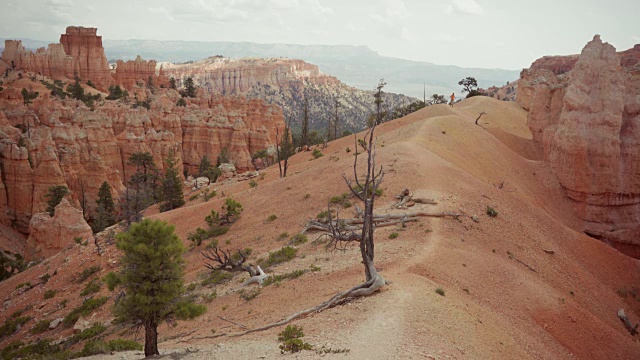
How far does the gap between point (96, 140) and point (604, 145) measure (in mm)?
43756

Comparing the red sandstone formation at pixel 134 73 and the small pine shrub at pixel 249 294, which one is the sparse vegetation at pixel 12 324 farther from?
the red sandstone formation at pixel 134 73

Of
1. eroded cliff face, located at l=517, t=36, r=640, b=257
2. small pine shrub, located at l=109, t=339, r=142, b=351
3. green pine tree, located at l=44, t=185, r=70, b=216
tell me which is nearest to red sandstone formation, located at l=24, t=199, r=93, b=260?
green pine tree, located at l=44, t=185, r=70, b=216

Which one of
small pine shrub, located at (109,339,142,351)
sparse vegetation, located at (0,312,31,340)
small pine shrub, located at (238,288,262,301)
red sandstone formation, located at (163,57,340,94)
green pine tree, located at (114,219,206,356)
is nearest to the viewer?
green pine tree, located at (114,219,206,356)

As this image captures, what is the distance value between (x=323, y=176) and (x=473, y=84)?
51213mm

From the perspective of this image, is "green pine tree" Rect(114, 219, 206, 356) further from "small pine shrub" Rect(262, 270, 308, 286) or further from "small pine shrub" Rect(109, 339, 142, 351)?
"small pine shrub" Rect(262, 270, 308, 286)

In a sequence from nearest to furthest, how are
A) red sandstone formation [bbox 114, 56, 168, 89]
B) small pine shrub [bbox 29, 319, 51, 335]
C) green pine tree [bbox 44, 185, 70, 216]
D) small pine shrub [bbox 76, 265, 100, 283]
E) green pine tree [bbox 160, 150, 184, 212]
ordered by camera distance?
small pine shrub [bbox 29, 319, 51, 335], small pine shrub [bbox 76, 265, 100, 283], green pine tree [bbox 160, 150, 184, 212], green pine tree [bbox 44, 185, 70, 216], red sandstone formation [bbox 114, 56, 168, 89]

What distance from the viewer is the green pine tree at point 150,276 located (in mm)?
10945

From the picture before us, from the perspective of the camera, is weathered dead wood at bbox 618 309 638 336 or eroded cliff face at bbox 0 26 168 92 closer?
weathered dead wood at bbox 618 309 638 336

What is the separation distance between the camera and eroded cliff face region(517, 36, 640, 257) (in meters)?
24.5

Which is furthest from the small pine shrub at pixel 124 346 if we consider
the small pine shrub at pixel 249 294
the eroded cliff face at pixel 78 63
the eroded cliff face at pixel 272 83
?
the eroded cliff face at pixel 272 83

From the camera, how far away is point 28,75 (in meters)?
67.6

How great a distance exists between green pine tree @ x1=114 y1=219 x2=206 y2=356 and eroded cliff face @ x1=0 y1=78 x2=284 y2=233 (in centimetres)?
3187

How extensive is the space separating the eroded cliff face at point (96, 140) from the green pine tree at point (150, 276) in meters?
31.9

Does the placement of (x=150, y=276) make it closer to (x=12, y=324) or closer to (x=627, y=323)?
(x=12, y=324)
